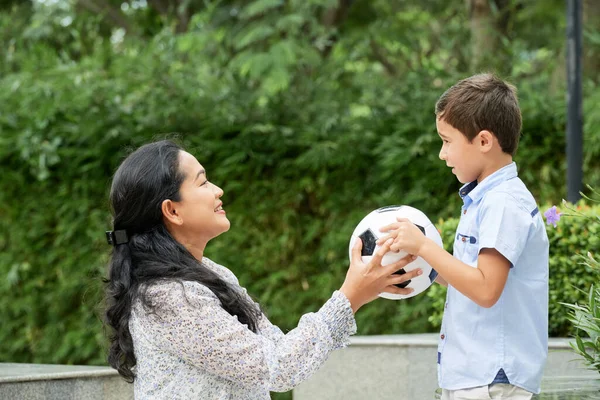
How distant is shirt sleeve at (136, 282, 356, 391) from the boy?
1.22 feet

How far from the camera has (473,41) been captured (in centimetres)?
776

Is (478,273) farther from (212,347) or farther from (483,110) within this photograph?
(212,347)

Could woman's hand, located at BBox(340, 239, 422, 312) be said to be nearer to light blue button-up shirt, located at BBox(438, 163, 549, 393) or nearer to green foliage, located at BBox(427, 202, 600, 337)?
light blue button-up shirt, located at BBox(438, 163, 549, 393)

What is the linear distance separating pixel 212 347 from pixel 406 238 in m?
0.61

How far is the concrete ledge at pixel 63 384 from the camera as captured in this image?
3.90 metres

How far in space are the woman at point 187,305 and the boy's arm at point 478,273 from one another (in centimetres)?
15

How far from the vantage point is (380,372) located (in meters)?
5.30

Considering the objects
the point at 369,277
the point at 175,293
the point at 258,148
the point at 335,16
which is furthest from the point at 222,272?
the point at 335,16

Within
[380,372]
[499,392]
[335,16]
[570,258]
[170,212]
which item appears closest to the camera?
[499,392]

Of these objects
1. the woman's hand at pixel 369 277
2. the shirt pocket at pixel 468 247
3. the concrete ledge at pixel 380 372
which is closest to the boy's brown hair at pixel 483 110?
the shirt pocket at pixel 468 247

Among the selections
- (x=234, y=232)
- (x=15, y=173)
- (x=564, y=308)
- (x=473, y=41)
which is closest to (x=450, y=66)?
(x=473, y=41)

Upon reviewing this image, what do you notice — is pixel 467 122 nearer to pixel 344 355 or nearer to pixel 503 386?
pixel 503 386

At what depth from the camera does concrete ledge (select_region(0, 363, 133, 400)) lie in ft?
12.8

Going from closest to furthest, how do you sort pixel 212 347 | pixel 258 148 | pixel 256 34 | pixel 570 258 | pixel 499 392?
pixel 212 347 < pixel 499 392 < pixel 570 258 < pixel 258 148 < pixel 256 34
